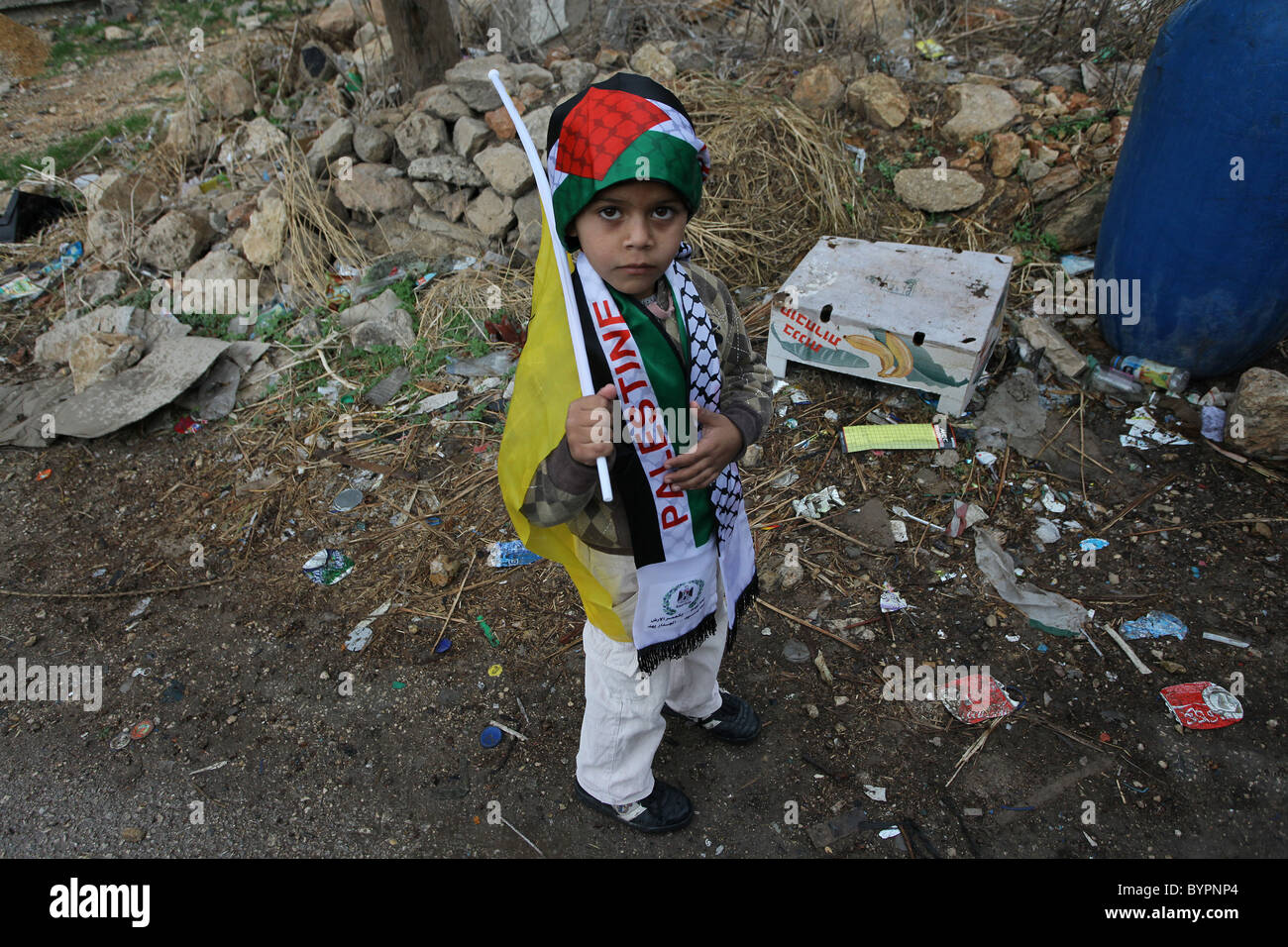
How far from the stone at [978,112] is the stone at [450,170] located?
3.18m

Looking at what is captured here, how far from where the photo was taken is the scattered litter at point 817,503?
328 cm

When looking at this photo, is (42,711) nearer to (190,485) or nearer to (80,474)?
(190,485)

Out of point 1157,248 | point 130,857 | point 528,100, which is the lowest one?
point 130,857

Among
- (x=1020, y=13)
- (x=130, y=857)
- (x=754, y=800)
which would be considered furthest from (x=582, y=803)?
(x=1020, y=13)

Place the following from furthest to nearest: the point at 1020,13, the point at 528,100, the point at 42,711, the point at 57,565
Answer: the point at 1020,13 → the point at 528,100 → the point at 57,565 → the point at 42,711

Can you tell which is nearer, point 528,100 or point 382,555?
point 382,555

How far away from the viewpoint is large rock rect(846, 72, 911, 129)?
505cm

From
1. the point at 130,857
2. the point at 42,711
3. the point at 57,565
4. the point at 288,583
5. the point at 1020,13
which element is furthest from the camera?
the point at 1020,13

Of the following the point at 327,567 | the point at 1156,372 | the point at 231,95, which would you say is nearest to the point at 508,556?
the point at 327,567

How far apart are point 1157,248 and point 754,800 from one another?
3.16 meters

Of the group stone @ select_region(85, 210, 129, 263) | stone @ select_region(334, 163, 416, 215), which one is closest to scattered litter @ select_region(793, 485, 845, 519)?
stone @ select_region(334, 163, 416, 215)

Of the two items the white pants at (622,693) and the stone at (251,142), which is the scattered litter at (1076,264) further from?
the stone at (251,142)

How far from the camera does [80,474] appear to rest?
3840mm

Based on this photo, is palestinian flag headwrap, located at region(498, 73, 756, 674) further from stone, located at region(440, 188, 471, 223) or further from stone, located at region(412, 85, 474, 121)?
stone, located at region(412, 85, 474, 121)
